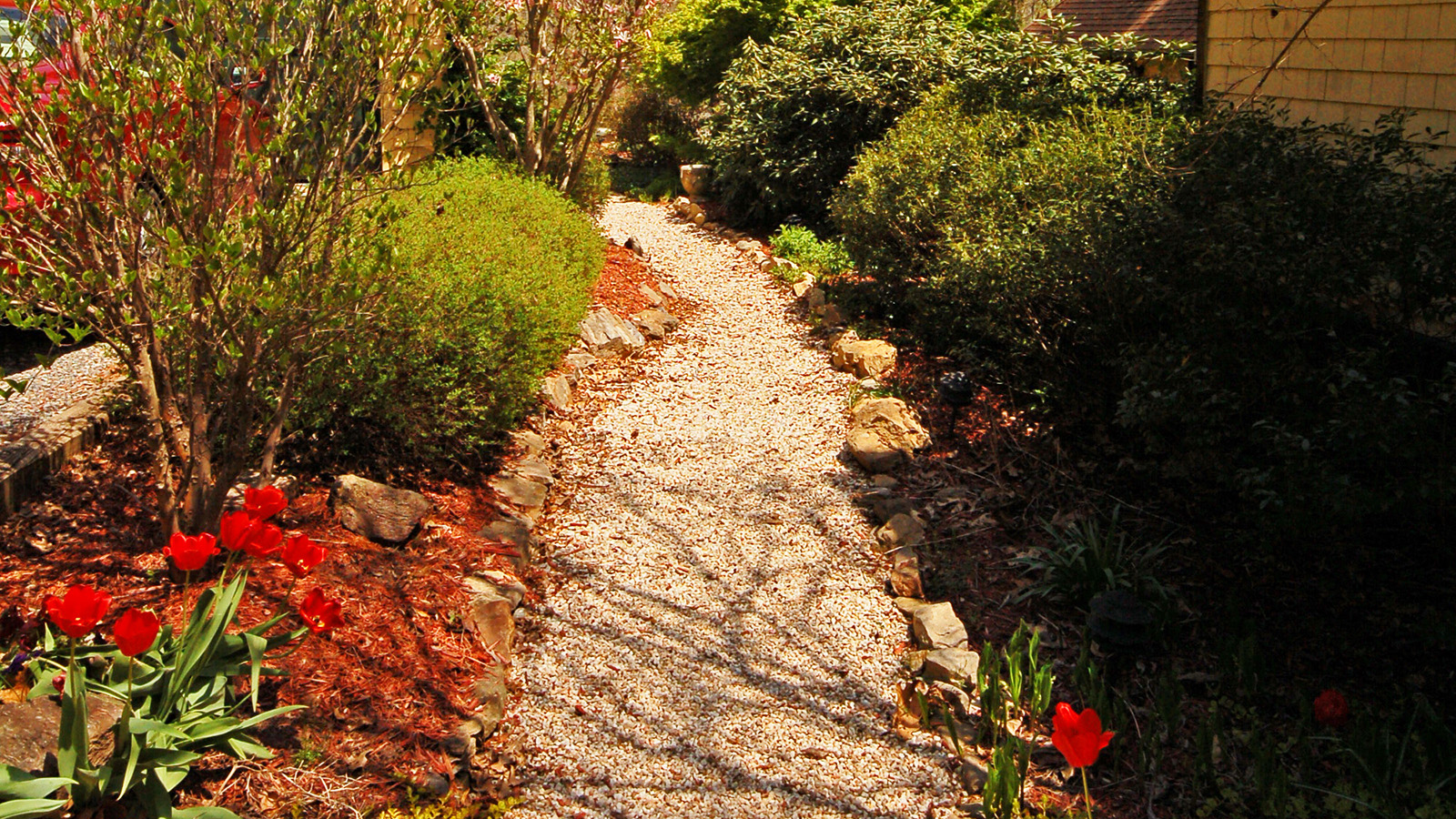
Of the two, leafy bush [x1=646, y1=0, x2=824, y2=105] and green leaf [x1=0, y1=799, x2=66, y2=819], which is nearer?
green leaf [x1=0, y1=799, x2=66, y2=819]

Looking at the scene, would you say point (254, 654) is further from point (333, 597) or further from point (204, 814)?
point (333, 597)

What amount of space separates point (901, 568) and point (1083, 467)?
142 centimetres

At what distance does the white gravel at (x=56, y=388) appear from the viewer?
4.96 metres

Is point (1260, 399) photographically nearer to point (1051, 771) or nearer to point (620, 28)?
point (1051, 771)

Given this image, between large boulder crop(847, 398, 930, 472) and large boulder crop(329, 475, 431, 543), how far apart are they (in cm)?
268

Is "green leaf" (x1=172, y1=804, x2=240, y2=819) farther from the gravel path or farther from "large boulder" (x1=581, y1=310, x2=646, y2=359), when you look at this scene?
"large boulder" (x1=581, y1=310, x2=646, y2=359)

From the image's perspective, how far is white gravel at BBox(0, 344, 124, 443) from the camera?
16.3ft

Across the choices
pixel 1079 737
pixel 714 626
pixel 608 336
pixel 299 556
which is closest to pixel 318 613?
pixel 299 556

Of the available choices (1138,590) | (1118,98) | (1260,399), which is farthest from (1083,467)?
(1118,98)

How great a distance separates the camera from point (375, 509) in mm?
4543

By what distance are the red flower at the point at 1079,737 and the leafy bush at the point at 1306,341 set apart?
5.01ft

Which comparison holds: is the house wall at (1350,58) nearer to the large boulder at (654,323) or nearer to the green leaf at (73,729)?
the large boulder at (654,323)

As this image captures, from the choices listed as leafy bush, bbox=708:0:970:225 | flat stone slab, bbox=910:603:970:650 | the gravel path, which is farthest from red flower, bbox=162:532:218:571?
leafy bush, bbox=708:0:970:225

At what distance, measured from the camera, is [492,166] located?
30.5ft
